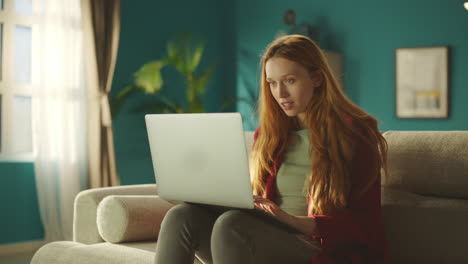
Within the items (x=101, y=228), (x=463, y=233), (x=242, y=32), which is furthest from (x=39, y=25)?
(x=463, y=233)

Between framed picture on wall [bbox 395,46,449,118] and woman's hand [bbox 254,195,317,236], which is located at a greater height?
framed picture on wall [bbox 395,46,449,118]

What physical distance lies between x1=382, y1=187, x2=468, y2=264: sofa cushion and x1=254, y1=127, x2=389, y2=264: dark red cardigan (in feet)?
0.77

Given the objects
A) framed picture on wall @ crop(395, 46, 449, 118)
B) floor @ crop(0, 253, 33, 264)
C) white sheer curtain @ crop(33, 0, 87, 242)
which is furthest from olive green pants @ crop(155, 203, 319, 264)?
framed picture on wall @ crop(395, 46, 449, 118)

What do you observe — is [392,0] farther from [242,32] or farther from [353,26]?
[242,32]

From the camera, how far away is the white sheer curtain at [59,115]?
421 cm

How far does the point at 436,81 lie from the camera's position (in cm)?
456

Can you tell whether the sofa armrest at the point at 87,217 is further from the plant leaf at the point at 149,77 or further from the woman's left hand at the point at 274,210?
the plant leaf at the point at 149,77

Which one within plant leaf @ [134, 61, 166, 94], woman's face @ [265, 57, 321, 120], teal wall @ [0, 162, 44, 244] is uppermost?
plant leaf @ [134, 61, 166, 94]

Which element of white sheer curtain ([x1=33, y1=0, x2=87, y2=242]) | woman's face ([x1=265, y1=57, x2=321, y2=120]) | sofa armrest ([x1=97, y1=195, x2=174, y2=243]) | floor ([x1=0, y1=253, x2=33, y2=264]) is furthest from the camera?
white sheer curtain ([x1=33, y1=0, x2=87, y2=242])

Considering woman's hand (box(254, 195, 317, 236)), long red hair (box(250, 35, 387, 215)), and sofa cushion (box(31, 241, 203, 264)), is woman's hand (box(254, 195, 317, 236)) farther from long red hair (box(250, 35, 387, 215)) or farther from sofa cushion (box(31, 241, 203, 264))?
sofa cushion (box(31, 241, 203, 264))

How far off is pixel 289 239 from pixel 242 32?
4.26 metres

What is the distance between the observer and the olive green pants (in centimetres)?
148

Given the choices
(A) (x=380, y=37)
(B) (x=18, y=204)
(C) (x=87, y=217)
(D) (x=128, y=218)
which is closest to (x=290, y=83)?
(D) (x=128, y=218)

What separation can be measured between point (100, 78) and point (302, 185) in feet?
9.76
